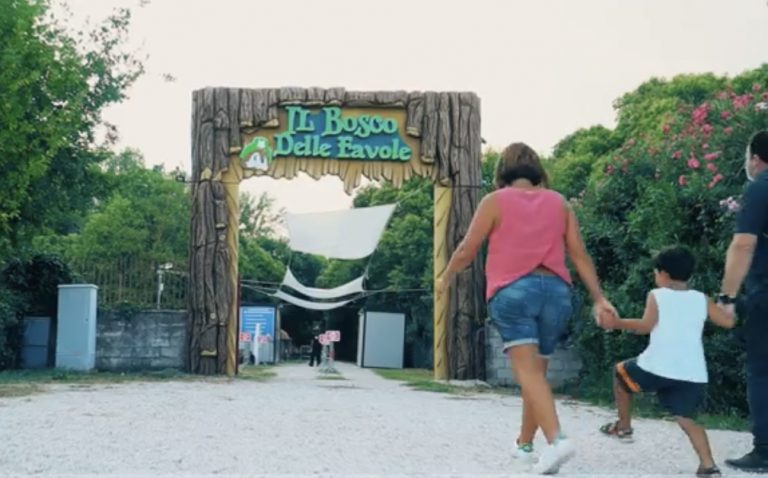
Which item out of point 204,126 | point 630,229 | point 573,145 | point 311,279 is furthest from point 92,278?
point 311,279

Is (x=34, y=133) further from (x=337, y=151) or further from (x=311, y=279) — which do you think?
(x=311, y=279)

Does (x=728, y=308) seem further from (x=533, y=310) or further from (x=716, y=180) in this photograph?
(x=716, y=180)

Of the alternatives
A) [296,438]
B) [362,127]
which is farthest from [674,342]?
[362,127]

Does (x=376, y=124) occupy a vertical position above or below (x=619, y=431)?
above

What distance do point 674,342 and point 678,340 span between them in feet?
0.08

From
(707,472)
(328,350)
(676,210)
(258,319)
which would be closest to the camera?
(707,472)

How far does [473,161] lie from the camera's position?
16672 mm

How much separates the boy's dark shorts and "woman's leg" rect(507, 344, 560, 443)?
0.67 m

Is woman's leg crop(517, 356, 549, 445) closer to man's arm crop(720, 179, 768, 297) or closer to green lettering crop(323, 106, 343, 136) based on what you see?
man's arm crop(720, 179, 768, 297)

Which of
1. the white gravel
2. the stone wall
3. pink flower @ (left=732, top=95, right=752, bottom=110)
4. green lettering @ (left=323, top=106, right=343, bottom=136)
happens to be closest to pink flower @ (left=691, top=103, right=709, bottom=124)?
pink flower @ (left=732, top=95, right=752, bottom=110)

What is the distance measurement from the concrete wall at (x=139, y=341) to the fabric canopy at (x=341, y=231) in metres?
4.52

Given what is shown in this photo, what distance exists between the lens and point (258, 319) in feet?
112

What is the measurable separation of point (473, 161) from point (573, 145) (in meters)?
27.5

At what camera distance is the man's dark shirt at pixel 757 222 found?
5324 mm
